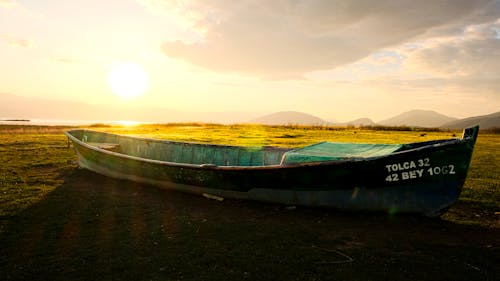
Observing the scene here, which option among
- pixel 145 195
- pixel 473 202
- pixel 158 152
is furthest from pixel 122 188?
pixel 473 202

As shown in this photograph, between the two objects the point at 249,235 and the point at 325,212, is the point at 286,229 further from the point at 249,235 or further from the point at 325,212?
the point at 325,212

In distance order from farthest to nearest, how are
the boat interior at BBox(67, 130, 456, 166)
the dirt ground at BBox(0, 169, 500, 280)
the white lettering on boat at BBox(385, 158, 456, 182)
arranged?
the boat interior at BBox(67, 130, 456, 166)
the white lettering on boat at BBox(385, 158, 456, 182)
the dirt ground at BBox(0, 169, 500, 280)

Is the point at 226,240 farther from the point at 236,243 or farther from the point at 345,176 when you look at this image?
the point at 345,176

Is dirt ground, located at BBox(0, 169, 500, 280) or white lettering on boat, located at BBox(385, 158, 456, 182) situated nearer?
dirt ground, located at BBox(0, 169, 500, 280)

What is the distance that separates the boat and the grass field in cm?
35

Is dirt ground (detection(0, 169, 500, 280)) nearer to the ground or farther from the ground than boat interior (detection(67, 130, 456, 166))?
nearer to the ground

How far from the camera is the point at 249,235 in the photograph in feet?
22.8

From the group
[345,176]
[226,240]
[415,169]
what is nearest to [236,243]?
[226,240]

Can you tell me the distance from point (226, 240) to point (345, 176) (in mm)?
3106

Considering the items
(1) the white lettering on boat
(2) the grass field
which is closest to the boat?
(1) the white lettering on boat

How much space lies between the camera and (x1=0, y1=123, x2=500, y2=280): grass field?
5.28 metres

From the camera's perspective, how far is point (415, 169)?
7.29 metres

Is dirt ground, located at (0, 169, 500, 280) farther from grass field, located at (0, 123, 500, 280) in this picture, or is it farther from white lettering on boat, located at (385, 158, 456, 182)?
white lettering on boat, located at (385, 158, 456, 182)

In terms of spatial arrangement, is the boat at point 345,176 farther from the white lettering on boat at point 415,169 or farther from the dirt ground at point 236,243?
the dirt ground at point 236,243
